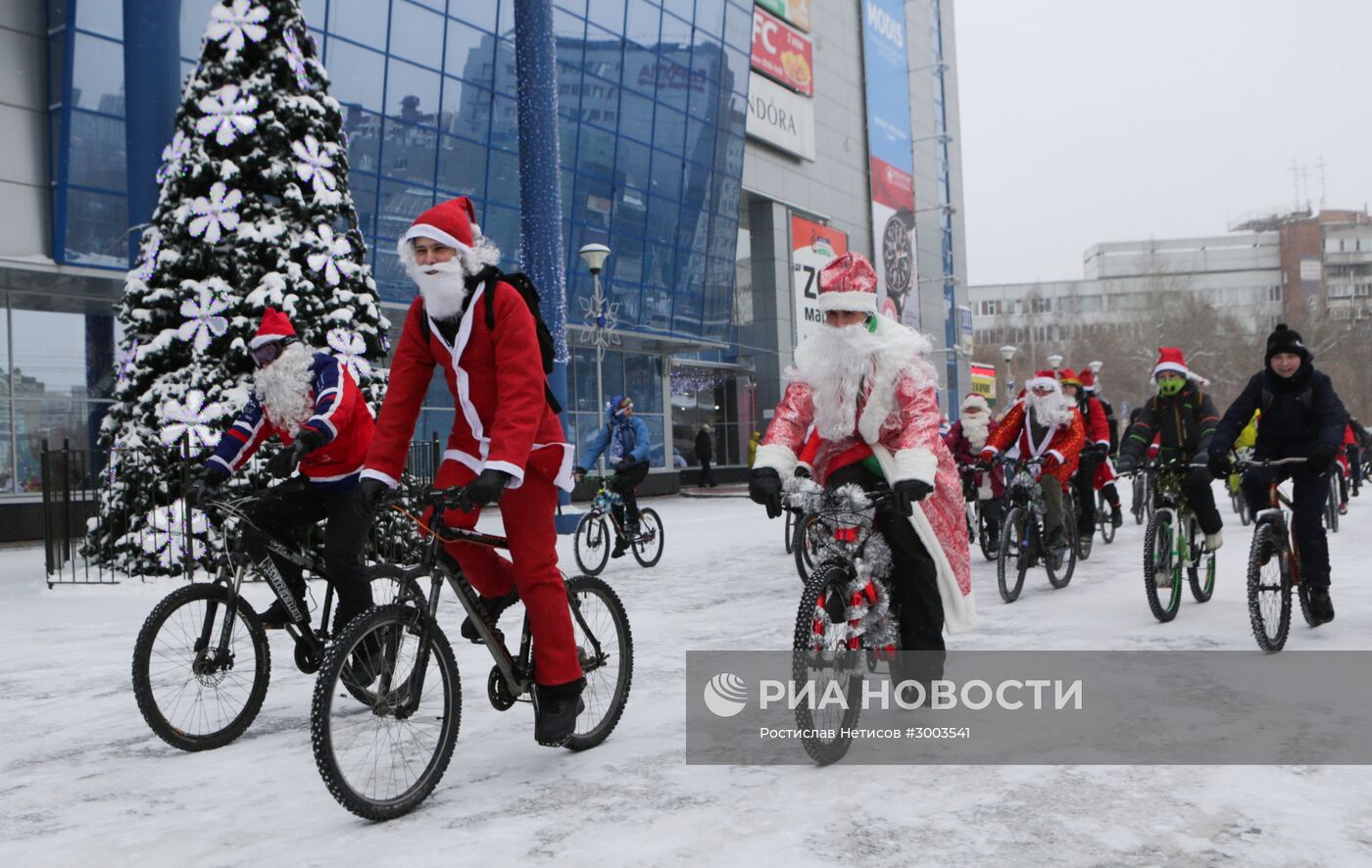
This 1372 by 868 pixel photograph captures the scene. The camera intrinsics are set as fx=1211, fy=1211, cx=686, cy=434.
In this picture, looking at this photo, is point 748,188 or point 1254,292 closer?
point 748,188

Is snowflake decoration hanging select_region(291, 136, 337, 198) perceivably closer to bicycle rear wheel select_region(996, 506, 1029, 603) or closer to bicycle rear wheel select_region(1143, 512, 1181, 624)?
bicycle rear wheel select_region(996, 506, 1029, 603)

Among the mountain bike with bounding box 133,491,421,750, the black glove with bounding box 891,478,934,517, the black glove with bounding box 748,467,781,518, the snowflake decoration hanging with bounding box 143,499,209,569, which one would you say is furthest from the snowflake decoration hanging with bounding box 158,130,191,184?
the black glove with bounding box 891,478,934,517

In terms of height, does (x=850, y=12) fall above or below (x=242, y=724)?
above

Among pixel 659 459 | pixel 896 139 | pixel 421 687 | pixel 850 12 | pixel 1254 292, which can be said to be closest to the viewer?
pixel 421 687

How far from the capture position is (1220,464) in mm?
6586

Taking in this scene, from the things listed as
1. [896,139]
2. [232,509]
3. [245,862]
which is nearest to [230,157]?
[232,509]

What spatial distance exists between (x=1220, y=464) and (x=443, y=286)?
14.7 feet

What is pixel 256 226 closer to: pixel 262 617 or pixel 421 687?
pixel 262 617

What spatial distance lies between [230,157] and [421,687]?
8905 millimetres

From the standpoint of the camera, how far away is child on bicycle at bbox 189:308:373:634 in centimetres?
524

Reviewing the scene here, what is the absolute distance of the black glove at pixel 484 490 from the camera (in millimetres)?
3805

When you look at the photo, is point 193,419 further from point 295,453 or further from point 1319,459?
point 1319,459

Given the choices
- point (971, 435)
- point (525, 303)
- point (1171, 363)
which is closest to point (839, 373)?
point (525, 303)

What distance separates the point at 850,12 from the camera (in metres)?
47.7
